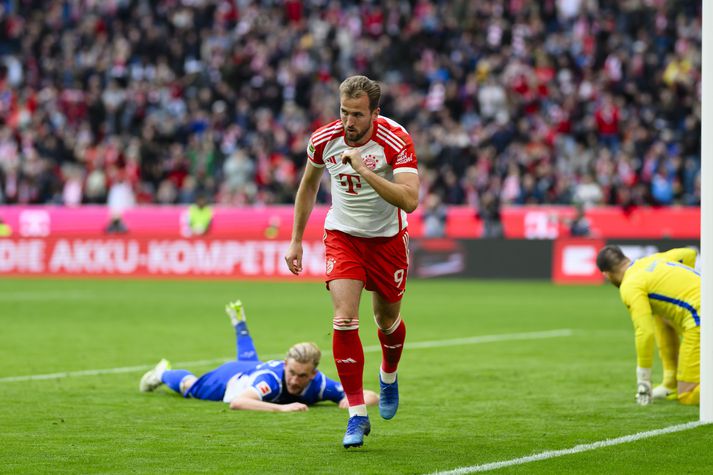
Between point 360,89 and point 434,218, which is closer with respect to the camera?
point 360,89

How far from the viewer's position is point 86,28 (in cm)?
4009

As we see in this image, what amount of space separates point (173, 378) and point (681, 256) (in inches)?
180

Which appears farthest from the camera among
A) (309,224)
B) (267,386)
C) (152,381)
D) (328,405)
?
(309,224)

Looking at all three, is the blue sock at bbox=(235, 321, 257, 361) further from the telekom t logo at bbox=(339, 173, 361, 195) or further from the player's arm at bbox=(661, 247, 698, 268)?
the player's arm at bbox=(661, 247, 698, 268)

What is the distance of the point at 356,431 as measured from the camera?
802 cm

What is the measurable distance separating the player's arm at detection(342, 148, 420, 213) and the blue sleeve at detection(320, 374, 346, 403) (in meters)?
2.79

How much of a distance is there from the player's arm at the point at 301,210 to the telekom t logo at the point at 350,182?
0.21 meters

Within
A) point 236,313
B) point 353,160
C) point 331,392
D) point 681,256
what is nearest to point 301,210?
point 353,160

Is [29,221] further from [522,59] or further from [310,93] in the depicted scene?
[522,59]

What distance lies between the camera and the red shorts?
27.2ft

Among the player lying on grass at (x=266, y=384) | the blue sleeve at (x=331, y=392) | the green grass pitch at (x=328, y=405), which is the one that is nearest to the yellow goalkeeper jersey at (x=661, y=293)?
the green grass pitch at (x=328, y=405)

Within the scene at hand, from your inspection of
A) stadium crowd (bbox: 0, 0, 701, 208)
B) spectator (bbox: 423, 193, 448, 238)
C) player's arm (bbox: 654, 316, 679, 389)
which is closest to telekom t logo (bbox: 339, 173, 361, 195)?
player's arm (bbox: 654, 316, 679, 389)

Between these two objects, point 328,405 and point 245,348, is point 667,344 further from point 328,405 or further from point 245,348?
point 245,348

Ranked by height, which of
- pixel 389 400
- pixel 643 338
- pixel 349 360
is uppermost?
pixel 349 360
